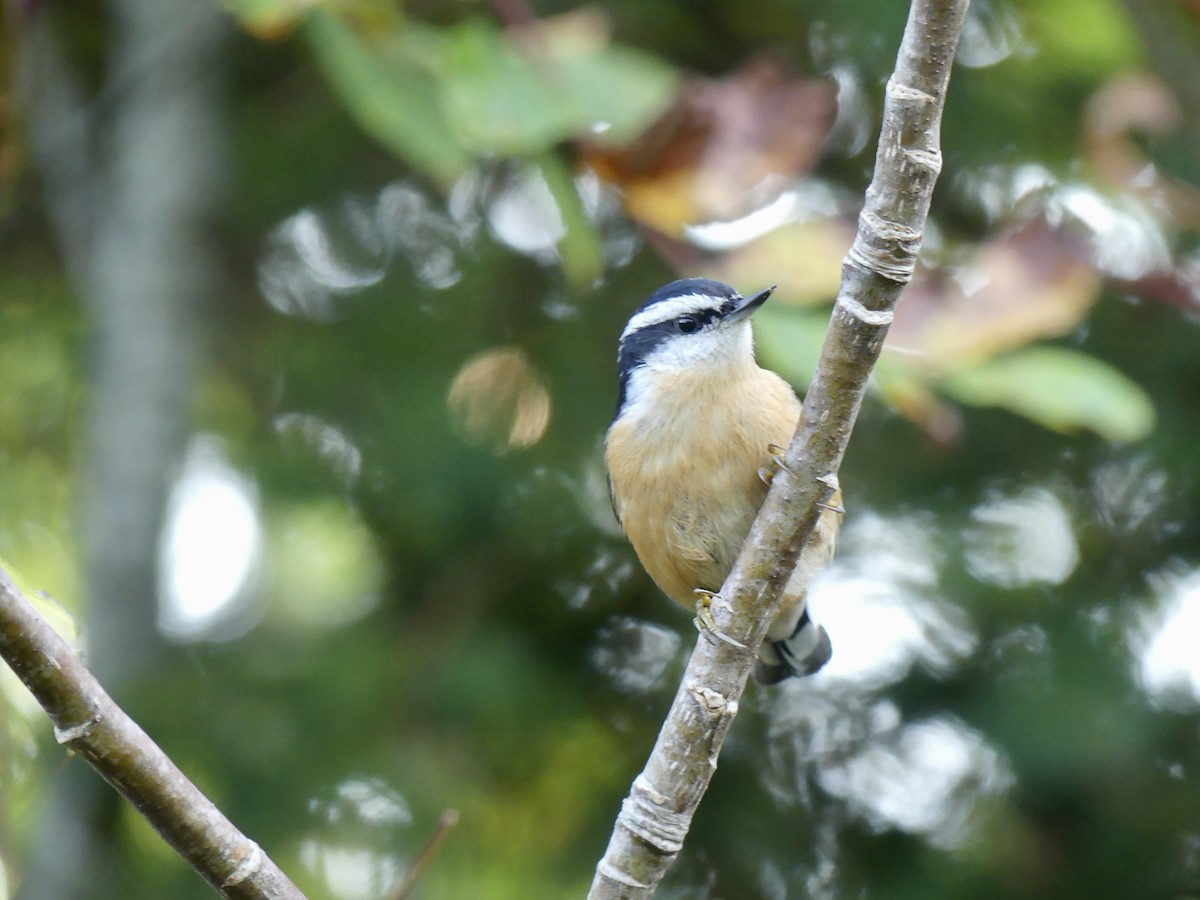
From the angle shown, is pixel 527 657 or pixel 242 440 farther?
pixel 242 440

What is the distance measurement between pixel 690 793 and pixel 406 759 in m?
1.92

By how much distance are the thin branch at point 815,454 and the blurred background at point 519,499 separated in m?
1.80

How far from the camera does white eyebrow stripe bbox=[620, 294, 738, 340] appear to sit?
10.9ft

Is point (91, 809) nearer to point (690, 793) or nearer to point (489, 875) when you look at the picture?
point (489, 875)

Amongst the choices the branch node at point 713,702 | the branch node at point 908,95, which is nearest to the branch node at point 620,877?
the branch node at point 713,702

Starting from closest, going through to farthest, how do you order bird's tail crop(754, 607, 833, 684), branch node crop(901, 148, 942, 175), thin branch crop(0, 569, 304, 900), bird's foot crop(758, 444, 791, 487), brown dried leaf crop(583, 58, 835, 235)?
1. thin branch crop(0, 569, 304, 900)
2. branch node crop(901, 148, 942, 175)
3. brown dried leaf crop(583, 58, 835, 235)
4. bird's foot crop(758, 444, 791, 487)
5. bird's tail crop(754, 607, 833, 684)

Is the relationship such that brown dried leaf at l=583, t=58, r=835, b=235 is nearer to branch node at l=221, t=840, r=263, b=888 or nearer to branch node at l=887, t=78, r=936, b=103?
branch node at l=887, t=78, r=936, b=103

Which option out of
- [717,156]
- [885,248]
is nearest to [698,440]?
[717,156]

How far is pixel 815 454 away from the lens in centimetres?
203

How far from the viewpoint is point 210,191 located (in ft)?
14.8

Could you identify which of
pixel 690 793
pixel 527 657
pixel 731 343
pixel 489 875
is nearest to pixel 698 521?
pixel 731 343

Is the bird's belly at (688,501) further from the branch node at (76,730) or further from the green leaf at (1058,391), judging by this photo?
the branch node at (76,730)

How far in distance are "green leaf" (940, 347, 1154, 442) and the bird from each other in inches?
19.5

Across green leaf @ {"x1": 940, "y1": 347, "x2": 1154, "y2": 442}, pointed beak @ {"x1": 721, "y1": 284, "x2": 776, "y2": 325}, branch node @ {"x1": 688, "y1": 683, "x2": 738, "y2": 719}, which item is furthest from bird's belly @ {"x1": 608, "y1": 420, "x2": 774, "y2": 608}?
branch node @ {"x1": 688, "y1": 683, "x2": 738, "y2": 719}
